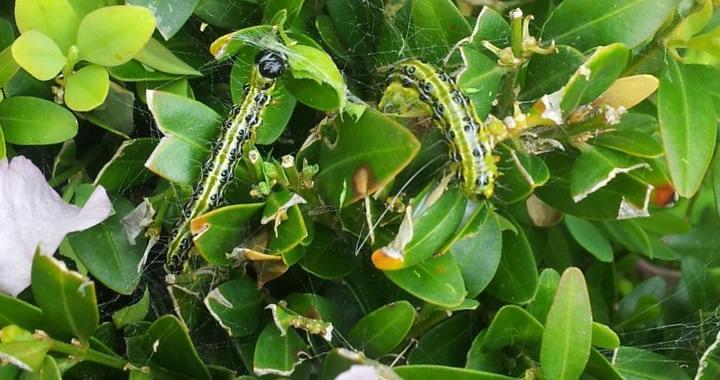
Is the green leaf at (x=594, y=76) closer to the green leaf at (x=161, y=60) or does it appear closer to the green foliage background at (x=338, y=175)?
the green foliage background at (x=338, y=175)

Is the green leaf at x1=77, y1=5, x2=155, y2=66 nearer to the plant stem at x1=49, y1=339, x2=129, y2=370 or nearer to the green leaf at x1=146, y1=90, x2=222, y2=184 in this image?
the green leaf at x1=146, y1=90, x2=222, y2=184

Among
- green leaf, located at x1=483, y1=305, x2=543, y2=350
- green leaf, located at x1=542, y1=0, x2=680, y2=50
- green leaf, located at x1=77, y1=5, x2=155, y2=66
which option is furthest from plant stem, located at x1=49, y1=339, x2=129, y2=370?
green leaf, located at x1=542, y1=0, x2=680, y2=50

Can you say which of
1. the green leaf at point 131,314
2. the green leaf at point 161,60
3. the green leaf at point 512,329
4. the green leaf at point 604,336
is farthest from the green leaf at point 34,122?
the green leaf at point 604,336

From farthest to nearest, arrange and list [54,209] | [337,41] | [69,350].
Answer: [337,41] → [54,209] → [69,350]

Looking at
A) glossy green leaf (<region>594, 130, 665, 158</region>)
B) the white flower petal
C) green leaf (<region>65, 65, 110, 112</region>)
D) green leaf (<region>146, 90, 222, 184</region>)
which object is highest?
green leaf (<region>65, 65, 110, 112</region>)

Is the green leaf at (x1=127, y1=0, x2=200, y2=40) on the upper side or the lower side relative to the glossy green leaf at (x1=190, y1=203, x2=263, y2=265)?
upper

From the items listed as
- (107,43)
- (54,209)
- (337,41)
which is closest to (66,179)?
(54,209)

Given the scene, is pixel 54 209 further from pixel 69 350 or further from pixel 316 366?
pixel 316 366
